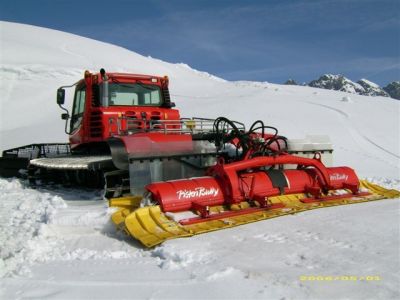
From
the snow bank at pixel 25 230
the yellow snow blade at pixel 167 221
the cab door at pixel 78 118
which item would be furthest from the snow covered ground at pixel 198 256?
the cab door at pixel 78 118

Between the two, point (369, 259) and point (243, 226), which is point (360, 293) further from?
point (243, 226)

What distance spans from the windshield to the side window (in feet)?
2.23

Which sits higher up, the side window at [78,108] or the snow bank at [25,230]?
the side window at [78,108]

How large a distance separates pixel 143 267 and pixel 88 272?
1.45 feet

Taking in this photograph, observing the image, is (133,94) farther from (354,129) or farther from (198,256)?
(354,129)

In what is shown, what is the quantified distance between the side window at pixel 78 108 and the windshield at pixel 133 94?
2.23ft

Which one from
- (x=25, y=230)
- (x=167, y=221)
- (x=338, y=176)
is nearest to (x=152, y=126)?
(x=167, y=221)

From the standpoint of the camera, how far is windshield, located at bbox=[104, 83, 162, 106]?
771 centimetres

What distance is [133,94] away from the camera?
7.98 meters

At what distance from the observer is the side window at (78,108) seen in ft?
26.6

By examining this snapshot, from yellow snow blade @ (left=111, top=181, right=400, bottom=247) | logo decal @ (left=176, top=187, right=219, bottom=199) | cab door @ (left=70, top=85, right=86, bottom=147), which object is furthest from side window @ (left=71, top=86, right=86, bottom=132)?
logo decal @ (left=176, top=187, right=219, bottom=199)

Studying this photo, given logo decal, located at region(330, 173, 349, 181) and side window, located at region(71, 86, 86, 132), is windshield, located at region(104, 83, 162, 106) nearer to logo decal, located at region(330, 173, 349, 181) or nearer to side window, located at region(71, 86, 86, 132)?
side window, located at region(71, 86, 86, 132)

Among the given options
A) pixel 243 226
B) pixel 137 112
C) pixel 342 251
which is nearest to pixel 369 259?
pixel 342 251

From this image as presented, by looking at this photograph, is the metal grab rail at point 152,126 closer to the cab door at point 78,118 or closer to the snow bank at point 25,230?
the cab door at point 78,118
